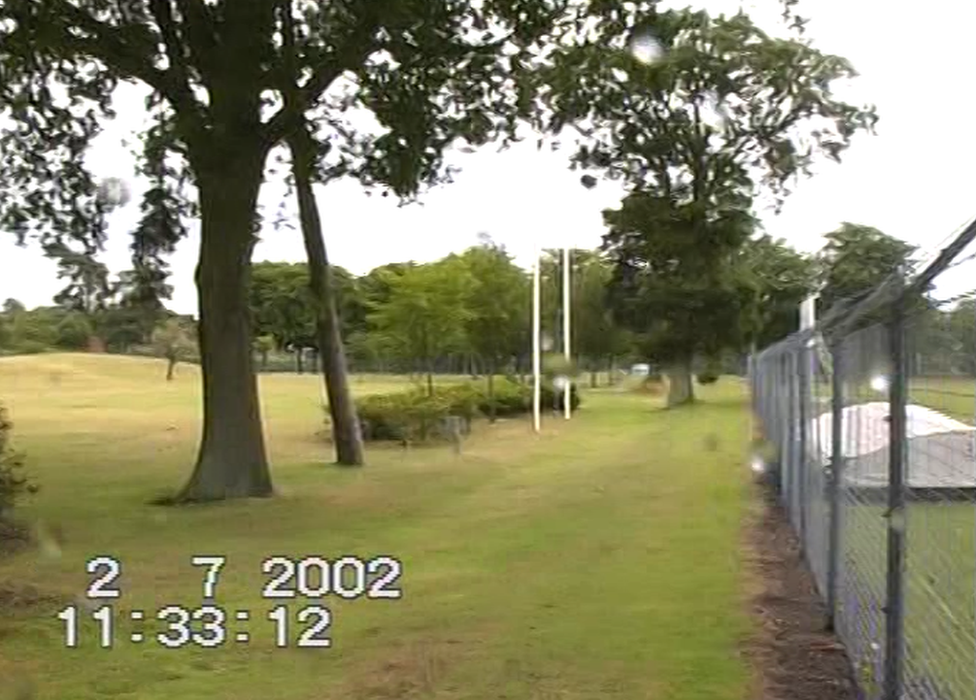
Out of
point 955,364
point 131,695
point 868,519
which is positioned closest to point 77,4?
point 131,695

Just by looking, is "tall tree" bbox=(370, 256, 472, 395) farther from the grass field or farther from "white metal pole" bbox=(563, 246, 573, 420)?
the grass field

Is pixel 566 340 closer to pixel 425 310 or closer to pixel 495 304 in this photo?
pixel 495 304

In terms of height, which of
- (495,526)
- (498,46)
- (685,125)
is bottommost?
(495,526)

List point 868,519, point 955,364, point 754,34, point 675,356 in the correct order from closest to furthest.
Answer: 1. point 955,364
2. point 868,519
3. point 754,34
4. point 675,356

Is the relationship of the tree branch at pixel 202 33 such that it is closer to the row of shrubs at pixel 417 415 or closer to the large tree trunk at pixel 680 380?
the row of shrubs at pixel 417 415

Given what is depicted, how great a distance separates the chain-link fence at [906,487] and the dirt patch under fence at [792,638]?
0.16m

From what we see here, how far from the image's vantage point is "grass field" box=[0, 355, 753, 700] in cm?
698

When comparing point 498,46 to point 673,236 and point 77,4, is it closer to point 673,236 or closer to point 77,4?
point 77,4

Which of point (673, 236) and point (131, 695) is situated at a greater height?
point (673, 236)

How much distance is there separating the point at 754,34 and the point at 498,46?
3005 cm

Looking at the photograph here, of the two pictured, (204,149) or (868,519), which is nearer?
(868,519)

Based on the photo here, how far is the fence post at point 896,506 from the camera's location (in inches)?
189

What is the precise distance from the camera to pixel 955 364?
12.9ft

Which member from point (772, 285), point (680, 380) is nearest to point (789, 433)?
point (680, 380)
